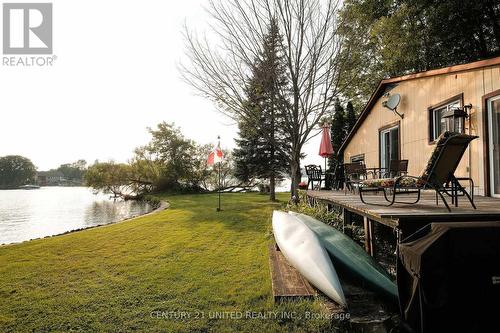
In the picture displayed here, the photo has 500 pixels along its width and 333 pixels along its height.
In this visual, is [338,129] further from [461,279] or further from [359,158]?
[461,279]

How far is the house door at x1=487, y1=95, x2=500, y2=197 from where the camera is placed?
611 centimetres

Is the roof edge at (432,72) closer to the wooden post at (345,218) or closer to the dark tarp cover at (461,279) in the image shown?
the wooden post at (345,218)

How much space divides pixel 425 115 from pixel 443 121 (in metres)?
0.67

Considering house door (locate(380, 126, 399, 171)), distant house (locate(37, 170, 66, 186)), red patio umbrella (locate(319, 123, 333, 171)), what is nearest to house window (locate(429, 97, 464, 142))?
house door (locate(380, 126, 399, 171))

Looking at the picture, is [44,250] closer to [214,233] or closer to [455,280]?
[214,233]

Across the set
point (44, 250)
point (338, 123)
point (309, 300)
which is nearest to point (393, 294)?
point (309, 300)

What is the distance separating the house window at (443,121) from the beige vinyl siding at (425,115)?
0.13 m

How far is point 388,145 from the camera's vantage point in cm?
1105

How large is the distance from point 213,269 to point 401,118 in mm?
8114

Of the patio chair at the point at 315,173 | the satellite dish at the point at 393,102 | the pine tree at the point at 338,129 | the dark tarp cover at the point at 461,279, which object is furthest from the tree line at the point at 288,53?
the dark tarp cover at the point at 461,279

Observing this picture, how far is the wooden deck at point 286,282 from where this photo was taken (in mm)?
3510

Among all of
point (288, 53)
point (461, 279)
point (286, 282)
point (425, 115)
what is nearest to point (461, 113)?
point (425, 115)

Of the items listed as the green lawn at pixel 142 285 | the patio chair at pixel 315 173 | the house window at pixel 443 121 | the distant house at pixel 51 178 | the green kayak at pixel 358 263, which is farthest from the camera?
the distant house at pixel 51 178

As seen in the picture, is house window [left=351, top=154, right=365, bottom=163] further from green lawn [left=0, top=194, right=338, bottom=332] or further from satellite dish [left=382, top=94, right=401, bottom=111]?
green lawn [left=0, top=194, right=338, bottom=332]
